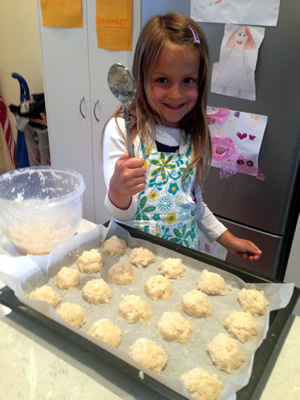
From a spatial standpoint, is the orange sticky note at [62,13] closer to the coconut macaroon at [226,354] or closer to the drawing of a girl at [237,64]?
the drawing of a girl at [237,64]

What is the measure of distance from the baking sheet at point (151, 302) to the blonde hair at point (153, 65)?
1.16 ft

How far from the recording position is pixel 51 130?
7.49 feet

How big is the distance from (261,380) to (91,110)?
1.75 meters

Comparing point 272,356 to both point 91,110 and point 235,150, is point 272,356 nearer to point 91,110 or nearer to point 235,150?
point 235,150

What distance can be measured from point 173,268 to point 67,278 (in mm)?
258

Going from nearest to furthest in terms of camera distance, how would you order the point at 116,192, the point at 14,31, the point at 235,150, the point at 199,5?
the point at 116,192 < the point at 199,5 < the point at 235,150 < the point at 14,31

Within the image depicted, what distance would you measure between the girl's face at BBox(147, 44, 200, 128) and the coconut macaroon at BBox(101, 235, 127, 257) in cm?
41

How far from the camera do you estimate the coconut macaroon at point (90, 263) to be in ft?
2.80

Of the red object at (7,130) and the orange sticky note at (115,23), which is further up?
the orange sticky note at (115,23)

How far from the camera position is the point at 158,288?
79 centimetres

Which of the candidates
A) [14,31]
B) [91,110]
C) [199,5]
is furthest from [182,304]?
[14,31]

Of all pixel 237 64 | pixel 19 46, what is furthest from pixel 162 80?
pixel 19 46

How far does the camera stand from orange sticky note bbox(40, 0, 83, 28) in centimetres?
181

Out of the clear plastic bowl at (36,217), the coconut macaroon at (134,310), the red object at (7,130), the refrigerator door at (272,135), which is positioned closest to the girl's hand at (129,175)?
the clear plastic bowl at (36,217)
